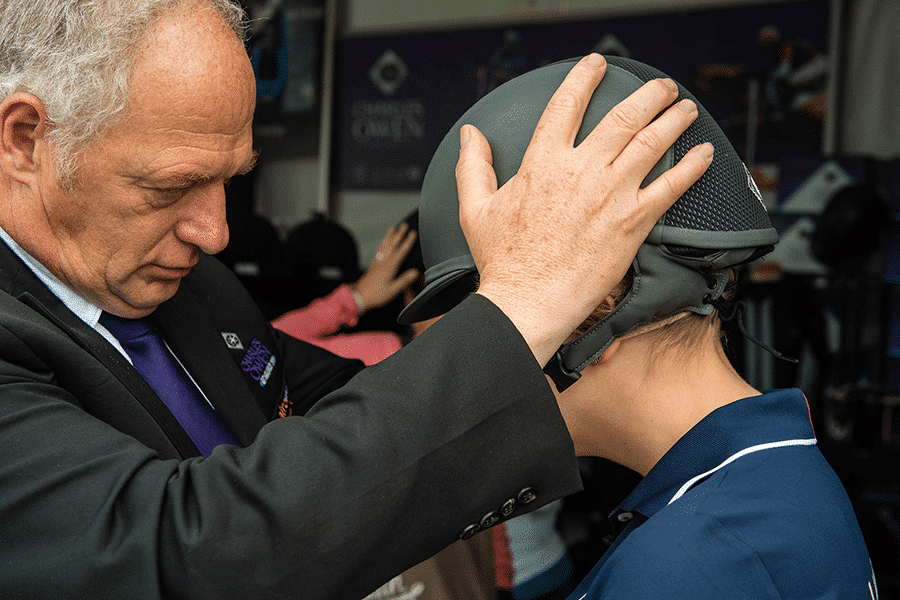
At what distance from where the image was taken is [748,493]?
0.96 meters

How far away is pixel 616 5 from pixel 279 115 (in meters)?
2.60

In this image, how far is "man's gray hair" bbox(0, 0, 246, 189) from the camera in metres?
1.00

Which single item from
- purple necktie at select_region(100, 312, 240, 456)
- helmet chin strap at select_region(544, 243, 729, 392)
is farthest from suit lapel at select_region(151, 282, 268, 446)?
helmet chin strap at select_region(544, 243, 729, 392)

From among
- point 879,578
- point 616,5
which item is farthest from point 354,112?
point 879,578

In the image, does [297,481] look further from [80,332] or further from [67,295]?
[67,295]

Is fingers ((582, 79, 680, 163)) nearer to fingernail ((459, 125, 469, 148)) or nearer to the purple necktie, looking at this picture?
fingernail ((459, 125, 469, 148))

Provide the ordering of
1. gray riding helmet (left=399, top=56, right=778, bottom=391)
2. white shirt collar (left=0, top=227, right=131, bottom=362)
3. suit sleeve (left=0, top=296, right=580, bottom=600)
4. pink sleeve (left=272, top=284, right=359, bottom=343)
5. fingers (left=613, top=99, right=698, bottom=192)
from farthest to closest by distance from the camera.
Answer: pink sleeve (left=272, top=284, right=359, bottom=343), white shirt collar (left=0, top=227, right=131, bottom=362), gray riding helmet (left=399, top=56, right=778, bottom=391), fingers (left=613, top=99, right=698, bottom=192), suit sleeve (left=0, top=296, right=580, bottom=600)

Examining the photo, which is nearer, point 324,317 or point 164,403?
point 164,403

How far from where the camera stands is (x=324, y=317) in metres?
3.51

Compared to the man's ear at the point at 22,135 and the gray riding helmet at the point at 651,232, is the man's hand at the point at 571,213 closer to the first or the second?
the gray riding helmet at the point at 651,232

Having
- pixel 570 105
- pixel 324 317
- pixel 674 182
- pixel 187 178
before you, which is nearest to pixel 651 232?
pixel 674 182

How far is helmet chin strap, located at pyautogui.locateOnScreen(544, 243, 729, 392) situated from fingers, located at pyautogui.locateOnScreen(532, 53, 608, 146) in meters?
0.19

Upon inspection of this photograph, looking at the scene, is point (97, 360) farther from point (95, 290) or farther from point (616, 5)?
point (616, 5)

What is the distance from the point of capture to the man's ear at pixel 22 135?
1021 mm
